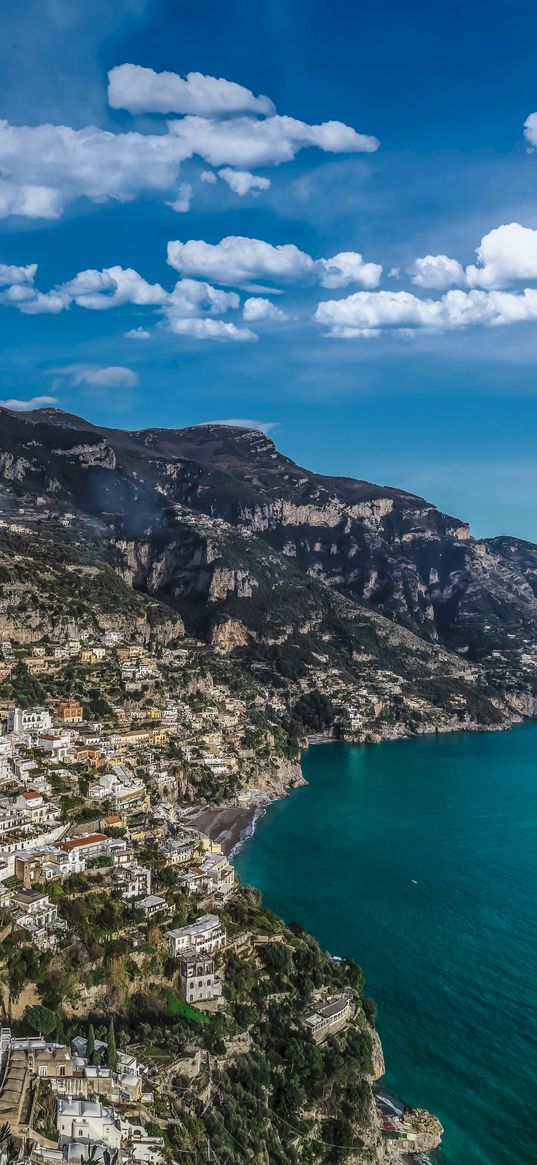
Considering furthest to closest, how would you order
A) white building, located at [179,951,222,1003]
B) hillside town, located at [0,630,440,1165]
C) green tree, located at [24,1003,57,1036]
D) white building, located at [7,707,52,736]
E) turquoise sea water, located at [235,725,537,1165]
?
white building, located at [7,707,52,736]
turquoise sea water, located at [235,725,537,1165]
white building, located at [179,951,222,1003]
green tree, located at [24,1003,57,1036]
hillside town, located at [0,630,440,1165]

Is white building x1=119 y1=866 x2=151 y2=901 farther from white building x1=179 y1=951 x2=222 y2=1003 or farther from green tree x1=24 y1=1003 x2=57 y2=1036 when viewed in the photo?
green tree x1=24 y1=1003 x2=57 y2=1036

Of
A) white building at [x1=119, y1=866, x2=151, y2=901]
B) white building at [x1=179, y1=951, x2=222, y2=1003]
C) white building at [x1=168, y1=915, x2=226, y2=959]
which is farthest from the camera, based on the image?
white building at [x1=119, y1=866, x2=151, y2=901]

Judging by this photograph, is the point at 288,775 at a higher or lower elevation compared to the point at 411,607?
lower

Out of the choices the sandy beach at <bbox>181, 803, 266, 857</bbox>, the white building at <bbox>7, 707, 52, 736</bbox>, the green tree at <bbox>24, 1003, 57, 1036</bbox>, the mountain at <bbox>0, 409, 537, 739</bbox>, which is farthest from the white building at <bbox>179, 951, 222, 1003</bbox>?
the mountain at <bbox>0, 409, 537, 739</bbox>

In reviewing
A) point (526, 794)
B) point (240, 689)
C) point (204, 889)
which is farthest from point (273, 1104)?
point (240, 689)

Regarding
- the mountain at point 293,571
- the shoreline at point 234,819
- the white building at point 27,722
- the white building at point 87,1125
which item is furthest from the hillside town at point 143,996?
the mountain at point 293,571

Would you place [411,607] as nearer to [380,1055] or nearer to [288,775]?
[288,775]

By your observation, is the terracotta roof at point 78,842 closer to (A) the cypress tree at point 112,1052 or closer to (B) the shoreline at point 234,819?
(A) the cypress tree at point 112,1052
